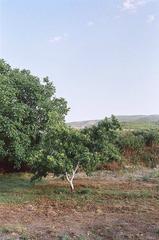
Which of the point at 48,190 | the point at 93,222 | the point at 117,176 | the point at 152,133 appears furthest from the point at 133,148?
the point at 93,222

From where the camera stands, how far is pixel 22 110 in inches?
909

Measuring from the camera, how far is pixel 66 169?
1962 cm

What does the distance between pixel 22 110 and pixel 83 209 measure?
7.91 metres

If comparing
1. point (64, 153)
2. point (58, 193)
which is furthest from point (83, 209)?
point (58, 193)

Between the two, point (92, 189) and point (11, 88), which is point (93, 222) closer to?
point (92, 189)

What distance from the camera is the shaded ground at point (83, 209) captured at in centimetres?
1332

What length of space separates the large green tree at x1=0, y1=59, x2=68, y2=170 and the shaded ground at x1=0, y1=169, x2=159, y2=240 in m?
2.08

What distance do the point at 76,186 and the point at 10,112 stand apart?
5175mm

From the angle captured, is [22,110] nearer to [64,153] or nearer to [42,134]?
[42,134]

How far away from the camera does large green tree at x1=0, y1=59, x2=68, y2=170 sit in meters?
22.8

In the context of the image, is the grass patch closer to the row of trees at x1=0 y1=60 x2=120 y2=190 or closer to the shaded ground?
the shaded ground

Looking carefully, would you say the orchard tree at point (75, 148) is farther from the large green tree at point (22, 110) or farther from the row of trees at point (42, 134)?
the large green tree at point (22, 110)

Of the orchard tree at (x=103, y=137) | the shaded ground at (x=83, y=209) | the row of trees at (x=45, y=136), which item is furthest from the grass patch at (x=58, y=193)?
the orchard tree at (x=103, y=137)

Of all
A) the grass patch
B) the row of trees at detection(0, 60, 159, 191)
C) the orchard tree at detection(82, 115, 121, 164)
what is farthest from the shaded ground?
the orchard tree at detection(82, 115, 121, 164)
